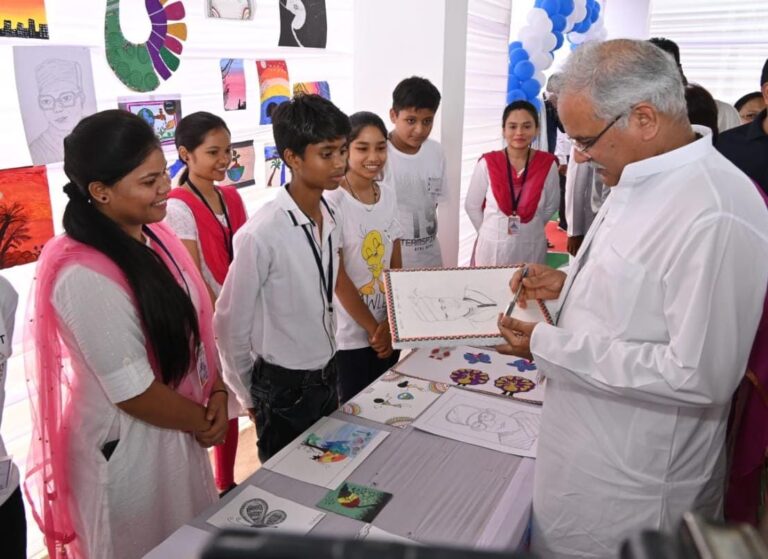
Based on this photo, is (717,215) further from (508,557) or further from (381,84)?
(381,84)

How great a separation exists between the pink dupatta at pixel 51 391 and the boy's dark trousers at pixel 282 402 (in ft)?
1.27

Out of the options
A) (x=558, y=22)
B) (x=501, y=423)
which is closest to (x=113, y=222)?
(x=501, y=423)

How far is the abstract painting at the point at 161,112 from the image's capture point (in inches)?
94.2

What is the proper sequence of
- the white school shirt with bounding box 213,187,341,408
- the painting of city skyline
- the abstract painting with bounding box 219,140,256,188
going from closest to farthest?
the white school shirt with bounding box 213,187,341,408
the painting of city skyline
the abstract painting with bounding box 219,140,256,188

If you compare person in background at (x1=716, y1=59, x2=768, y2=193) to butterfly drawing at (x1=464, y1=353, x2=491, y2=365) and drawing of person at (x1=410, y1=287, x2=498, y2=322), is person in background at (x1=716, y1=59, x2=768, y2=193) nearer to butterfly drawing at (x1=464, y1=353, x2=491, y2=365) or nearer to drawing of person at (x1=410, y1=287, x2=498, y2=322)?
butterfly drawing at (x1=464, y1=353, x2=491, y2=365)

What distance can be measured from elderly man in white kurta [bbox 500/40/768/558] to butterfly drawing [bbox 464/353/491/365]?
809 mm

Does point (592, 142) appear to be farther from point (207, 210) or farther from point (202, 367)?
point (207, 210)

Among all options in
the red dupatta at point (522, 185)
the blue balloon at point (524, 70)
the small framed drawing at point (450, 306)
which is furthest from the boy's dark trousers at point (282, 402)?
the blue balloon at point (524, 70)

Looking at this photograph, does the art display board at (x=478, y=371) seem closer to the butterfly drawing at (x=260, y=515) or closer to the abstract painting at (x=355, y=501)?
the abstract painting at (x=355, y=501)

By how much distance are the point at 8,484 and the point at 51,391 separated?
0.22 meters

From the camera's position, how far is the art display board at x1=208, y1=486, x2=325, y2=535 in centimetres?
130

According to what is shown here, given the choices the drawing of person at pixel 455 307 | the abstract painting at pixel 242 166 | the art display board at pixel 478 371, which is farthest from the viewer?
the abstract painting at pixel 242 166

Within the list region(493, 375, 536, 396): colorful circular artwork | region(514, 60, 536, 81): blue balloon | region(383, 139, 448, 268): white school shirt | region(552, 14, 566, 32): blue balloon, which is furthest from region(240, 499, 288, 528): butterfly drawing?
region(552, 14, 566, 32): blue balloon

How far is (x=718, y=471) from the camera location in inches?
50.9
